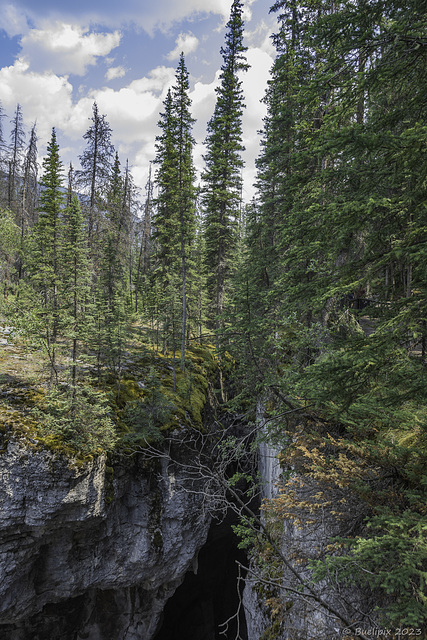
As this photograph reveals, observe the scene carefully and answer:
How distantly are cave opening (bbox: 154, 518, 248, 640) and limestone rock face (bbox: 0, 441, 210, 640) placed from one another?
3491 mm

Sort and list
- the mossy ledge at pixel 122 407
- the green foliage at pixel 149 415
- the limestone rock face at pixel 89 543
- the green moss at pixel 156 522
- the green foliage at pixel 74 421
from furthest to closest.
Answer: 1. the green moss at pixel 156 522
2. the green foliage at pixel 149 415
3. the green foliage at pixel 74 421
4. the mossy ledge at pixel 122 407
5. the limestone rock face at pixel 89 543

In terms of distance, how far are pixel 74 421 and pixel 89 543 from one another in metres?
4.84

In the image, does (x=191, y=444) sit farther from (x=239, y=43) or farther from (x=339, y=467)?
(x=239, y=43)

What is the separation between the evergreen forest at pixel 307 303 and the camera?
12.8 feet

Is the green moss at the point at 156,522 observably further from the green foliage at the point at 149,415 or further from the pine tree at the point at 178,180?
the pine tree at the point at 178,180

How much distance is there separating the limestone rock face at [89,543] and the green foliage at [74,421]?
58 cm

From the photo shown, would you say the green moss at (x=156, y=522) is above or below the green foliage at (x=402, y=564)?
below

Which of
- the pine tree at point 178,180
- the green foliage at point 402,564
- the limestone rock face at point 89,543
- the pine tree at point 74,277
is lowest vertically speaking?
the limestone rock face at point 89,543

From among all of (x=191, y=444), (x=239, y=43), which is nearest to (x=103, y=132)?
(x=239, y=43)

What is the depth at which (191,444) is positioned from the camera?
13375 mm

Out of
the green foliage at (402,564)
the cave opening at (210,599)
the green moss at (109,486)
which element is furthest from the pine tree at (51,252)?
the cave opening at (210,599)

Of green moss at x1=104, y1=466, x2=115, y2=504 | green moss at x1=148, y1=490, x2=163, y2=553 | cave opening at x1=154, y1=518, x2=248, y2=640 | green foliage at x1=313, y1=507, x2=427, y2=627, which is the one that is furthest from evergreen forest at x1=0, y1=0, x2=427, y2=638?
cave opening at x1=154, y1=518, x2=248, y2=640

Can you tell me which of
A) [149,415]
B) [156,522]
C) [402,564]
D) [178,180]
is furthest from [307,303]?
[178,180]

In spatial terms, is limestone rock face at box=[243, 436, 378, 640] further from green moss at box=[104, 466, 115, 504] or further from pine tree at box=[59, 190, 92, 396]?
pine tree at box=[59, 190, 92, 396]
